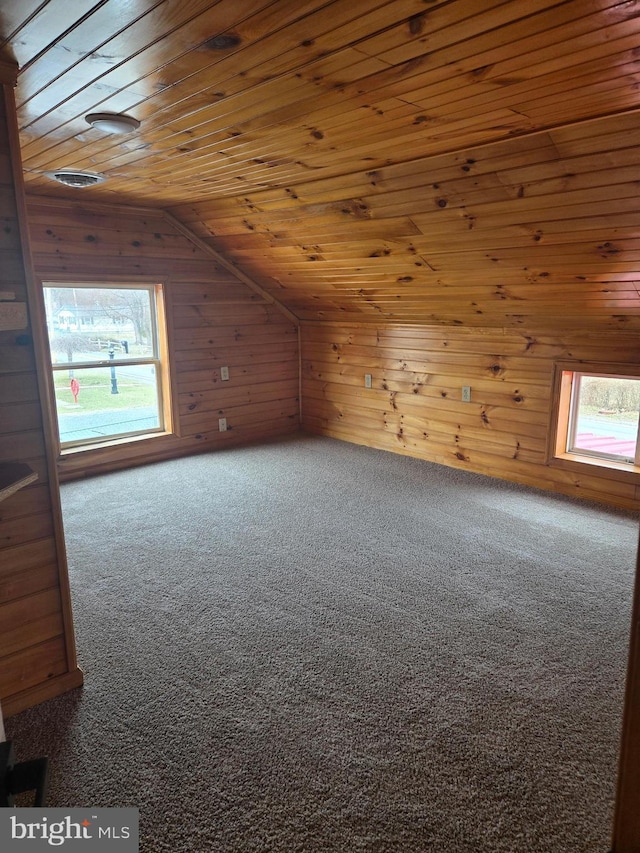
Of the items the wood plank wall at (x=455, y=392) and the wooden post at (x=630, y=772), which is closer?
the wooden post at (x=630, y=772)

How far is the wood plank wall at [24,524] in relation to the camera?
1.74 meters

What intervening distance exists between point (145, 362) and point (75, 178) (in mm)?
1656

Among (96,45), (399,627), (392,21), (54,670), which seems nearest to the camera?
(392,21)

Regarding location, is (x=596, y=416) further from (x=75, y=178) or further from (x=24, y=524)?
(x=75, y=178)


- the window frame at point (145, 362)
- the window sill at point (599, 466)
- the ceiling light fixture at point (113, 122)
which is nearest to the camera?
the ceiling light fixture at point (113, 122)

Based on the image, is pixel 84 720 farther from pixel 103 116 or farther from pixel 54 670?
pixel 103 116

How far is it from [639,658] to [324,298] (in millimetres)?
4140

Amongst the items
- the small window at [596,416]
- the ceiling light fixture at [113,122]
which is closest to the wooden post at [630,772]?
the ceiling light fixture at [113,122]

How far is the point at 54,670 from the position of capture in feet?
6.50

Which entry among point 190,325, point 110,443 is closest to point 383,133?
point 190,325

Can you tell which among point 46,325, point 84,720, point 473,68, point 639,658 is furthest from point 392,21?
point 46,325

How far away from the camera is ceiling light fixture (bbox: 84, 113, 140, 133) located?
6.86 ft

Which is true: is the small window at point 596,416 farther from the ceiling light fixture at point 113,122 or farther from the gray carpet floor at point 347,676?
the ceiling light fixture at point 113,122

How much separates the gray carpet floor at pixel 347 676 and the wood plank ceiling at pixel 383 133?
1567mm
